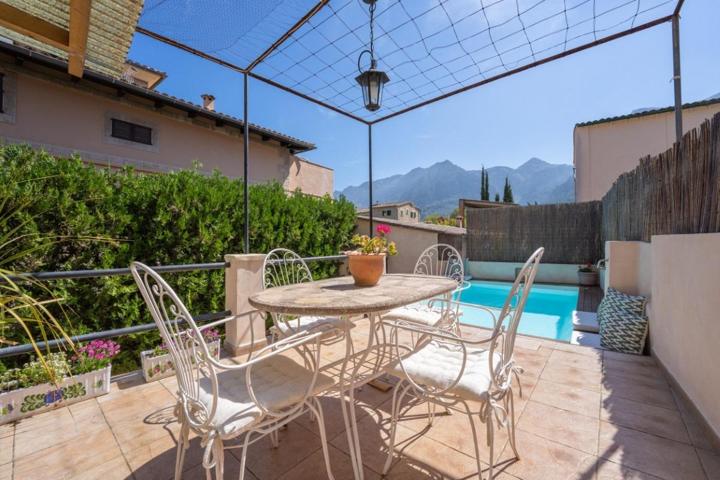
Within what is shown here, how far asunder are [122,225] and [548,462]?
12.7 feet

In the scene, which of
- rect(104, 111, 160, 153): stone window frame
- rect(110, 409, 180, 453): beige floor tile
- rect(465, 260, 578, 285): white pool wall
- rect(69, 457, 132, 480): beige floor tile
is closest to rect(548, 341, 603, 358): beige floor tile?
rect(110, 409, 180, 453): beige floor tile

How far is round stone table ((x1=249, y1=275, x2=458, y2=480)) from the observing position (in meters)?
1.47

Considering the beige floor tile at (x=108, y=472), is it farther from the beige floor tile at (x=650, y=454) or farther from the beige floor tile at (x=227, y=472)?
the beige floor tile at (x=650, y=454)

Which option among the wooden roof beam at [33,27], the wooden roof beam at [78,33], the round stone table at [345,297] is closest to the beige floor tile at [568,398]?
the round stone table at [345,297]

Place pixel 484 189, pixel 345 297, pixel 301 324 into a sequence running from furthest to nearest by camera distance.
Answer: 1. pixel 484 189
2. pixel 301 324
3. pixel 345 297

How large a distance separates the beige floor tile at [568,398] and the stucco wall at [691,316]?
521 mm

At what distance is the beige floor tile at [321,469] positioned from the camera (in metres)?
1.49

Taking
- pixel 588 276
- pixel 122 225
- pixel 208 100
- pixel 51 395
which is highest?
pixel 208 100

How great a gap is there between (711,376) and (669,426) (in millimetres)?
376

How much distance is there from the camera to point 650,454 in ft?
5.27

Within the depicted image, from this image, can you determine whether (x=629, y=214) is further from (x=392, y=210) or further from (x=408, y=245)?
(x=392, y=210)

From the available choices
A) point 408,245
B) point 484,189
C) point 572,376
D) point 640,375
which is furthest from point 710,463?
point 484,189

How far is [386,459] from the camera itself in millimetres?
1610

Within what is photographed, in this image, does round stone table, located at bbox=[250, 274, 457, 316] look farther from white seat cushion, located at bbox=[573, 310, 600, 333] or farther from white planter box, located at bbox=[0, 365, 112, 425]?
white seat cushion, located at bbox=[573, 310, 600, 333]
